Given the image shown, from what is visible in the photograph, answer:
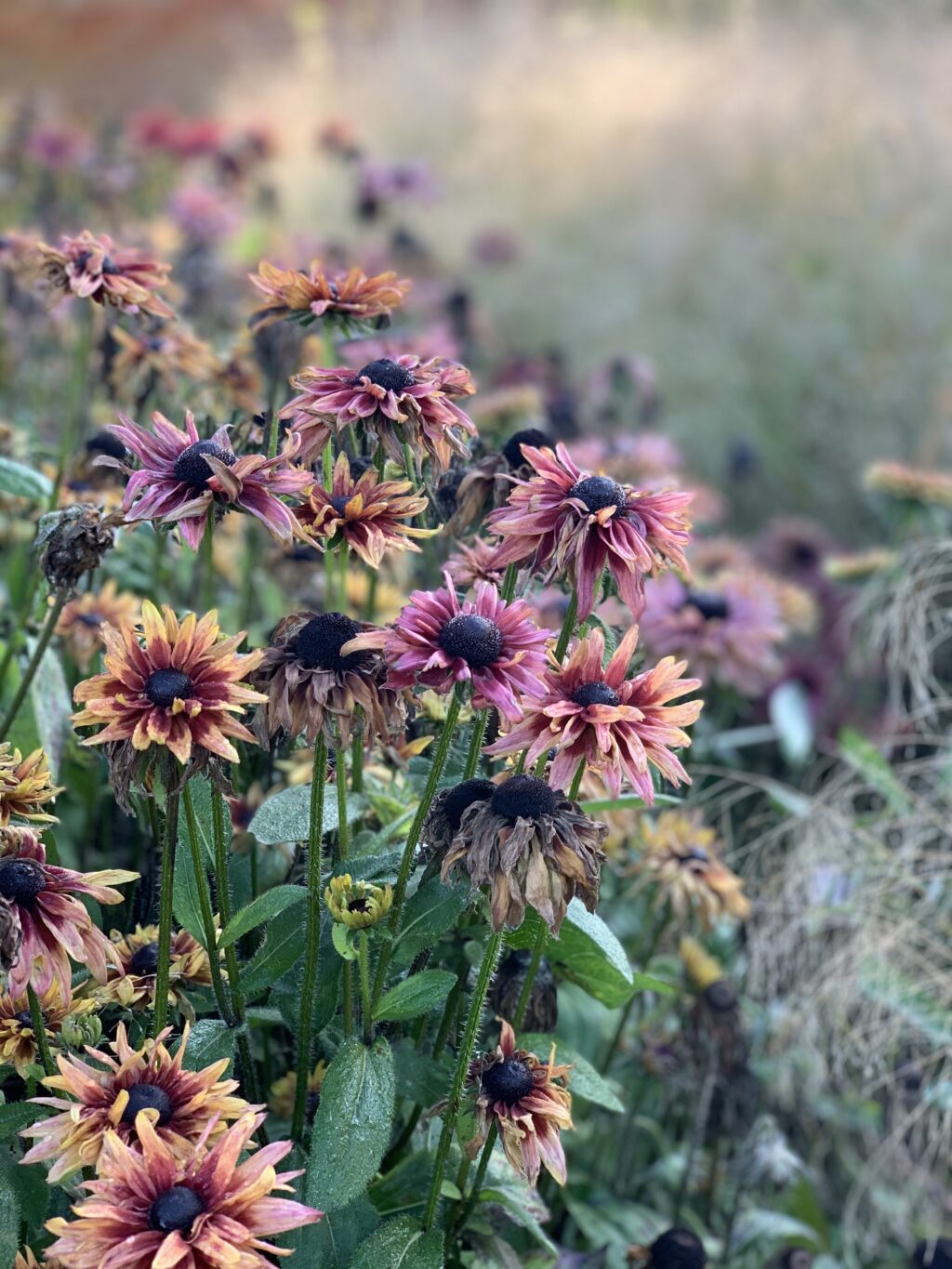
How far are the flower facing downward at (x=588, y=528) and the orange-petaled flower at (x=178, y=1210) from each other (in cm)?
39

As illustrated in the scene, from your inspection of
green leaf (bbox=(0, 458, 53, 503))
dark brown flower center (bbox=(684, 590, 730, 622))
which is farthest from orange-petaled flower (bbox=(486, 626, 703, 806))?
dark brown flower center (bbox=(684, 590, 730, 622))

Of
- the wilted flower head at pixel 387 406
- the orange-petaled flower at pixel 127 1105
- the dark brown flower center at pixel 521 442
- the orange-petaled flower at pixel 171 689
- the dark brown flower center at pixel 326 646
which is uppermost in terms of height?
the dark brown flower center at pixel 521 442

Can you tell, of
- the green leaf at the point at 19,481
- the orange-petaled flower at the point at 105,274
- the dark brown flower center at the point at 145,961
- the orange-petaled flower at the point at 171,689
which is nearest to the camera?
the orange-petaled flower at the point at 171,689

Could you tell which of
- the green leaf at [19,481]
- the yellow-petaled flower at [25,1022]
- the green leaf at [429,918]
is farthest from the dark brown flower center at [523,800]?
the green leaf at [19,481]

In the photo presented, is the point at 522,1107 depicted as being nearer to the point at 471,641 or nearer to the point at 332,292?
the point at 471,641

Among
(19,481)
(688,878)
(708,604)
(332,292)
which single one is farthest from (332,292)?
(708,604)

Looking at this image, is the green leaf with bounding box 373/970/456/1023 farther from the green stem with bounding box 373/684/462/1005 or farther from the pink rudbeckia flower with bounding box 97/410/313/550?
the pink rudbeckia flower with bounding box 97/410/313/550

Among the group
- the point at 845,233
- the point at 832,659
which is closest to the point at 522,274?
the point at 845,233

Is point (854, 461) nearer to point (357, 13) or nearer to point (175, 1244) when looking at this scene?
point (175, 1244)

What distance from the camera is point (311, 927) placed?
957 mm

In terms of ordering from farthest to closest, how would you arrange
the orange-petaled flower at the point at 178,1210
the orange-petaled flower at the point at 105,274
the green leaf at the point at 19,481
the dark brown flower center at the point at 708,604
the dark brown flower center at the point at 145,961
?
the dark brown flower center at the point at 708,604
the green leaf at the point at 19,481
the orange-petaled flower at the point at 105,274
the dark brown flower center at the point at 145,961
the orange-petaled flower at the point at 178,1210

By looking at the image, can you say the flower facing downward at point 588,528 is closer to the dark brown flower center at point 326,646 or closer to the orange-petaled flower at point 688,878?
the dark brown flower center at point 326,646

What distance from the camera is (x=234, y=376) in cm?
174

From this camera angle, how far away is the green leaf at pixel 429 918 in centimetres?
95
